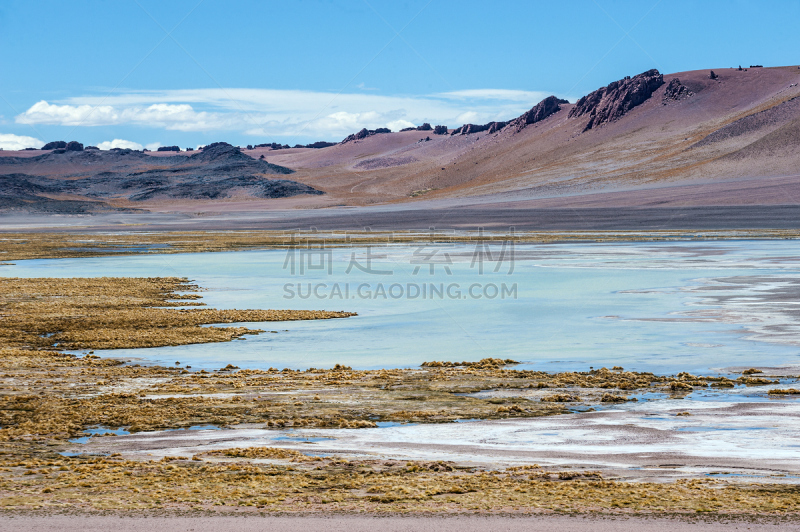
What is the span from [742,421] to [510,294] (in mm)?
14588

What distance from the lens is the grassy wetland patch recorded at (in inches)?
286

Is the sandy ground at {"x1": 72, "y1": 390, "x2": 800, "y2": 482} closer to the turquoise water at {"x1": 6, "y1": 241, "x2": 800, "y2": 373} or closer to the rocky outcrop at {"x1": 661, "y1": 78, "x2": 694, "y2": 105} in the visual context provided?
the turquoise water at {"x1": 6, "y1": 241, "x2": 800, "y2": 373}

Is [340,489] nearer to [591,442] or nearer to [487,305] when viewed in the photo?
[591,442]

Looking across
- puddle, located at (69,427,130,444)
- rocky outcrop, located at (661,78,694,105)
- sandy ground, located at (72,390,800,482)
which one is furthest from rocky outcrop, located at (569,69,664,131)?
puddle, located at (69,427,130,444)

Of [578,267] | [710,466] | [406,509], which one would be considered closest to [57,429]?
[406,509]

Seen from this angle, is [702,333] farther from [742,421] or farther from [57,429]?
[57,429]

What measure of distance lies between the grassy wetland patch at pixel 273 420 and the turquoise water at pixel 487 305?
1.22 m

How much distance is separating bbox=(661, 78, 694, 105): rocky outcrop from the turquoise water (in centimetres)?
14870

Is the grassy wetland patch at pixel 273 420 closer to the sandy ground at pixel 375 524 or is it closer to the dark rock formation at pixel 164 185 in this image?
the sandy ground at pixel 375 524

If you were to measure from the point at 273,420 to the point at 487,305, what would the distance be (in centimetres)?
1242

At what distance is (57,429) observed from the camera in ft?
32.7

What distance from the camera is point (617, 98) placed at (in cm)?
18762

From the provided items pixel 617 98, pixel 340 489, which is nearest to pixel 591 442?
pixel 340 489

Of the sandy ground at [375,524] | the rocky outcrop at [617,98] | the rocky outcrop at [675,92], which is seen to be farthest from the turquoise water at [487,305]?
the rocky outcrop at [675,92]
